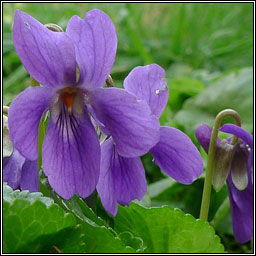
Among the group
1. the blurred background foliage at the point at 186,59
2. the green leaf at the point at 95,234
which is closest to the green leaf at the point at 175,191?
the blurred background foliage at the point at 186,59

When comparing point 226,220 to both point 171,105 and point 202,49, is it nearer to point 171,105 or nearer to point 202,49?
point 171,105

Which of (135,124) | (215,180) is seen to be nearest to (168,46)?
(215,180)

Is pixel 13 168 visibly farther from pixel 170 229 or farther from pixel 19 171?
pixel 170 229

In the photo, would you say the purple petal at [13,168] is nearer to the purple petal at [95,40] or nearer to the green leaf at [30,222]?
the green leaf at [30,222]

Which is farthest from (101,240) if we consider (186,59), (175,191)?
(186,59)

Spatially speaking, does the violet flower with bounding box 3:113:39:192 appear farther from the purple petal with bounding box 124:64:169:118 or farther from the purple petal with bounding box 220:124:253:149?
the purple petal with bounding box 220:124:253:149
